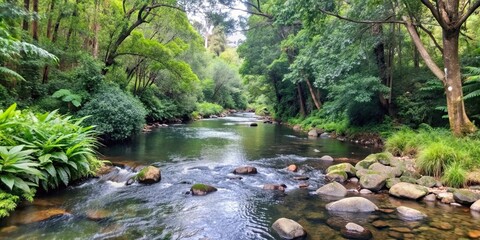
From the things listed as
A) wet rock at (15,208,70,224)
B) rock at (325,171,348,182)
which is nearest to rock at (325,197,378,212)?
rock at (325,171,348,182)

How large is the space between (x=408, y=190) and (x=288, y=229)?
3.96 m

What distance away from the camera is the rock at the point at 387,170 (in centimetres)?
874

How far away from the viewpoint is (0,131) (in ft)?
20.6

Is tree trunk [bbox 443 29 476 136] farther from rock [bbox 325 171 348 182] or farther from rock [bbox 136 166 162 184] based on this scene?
rock [bbox 136 166 162 184]

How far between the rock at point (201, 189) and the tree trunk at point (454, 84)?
834cm

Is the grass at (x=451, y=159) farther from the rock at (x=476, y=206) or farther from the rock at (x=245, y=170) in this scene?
the rock at (x=245, y=170)

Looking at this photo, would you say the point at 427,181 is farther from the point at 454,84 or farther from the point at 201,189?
the point at 201,189

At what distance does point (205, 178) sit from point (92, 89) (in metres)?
9.03

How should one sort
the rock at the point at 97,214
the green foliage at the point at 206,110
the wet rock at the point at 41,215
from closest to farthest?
the wet rock at the point at 41,215 → the rock at the point at 97,214 → the green foliage at the point at 206,110

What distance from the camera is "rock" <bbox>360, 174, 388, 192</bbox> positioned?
8086mm

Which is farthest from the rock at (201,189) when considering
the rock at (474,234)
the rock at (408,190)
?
the rock at (474,234)

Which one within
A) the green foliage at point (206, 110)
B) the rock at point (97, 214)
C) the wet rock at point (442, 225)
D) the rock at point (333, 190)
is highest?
the green foliage at point (206, 110)

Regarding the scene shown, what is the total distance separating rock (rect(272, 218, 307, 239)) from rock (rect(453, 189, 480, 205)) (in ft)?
13.7

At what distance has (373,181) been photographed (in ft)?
26.8
